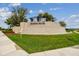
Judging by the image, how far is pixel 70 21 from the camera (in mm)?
4453

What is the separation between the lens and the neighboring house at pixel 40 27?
444 cm

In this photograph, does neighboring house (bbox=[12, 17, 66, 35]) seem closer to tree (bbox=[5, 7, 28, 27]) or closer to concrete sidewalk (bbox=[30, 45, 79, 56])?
tree (bbox=[5, 7, 28, 27])

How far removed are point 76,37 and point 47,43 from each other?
38cm

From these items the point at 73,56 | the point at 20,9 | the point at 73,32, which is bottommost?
the point at 73,56

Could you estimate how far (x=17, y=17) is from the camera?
14.6 feet

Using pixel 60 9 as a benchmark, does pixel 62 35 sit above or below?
below

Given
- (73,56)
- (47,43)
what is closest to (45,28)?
(47,43)

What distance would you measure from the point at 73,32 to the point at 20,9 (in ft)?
2.42

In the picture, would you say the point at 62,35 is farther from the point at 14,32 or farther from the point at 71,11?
the point at 14,32

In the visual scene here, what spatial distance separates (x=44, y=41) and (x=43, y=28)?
6.7 inches

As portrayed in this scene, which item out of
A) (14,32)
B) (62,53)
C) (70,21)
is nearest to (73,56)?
(62,53)

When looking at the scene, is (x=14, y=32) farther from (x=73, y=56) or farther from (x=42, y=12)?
(x=73, y=56)

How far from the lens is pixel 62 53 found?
14.4ft

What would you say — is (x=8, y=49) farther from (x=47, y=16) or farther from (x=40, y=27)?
(x=47, y=16)
